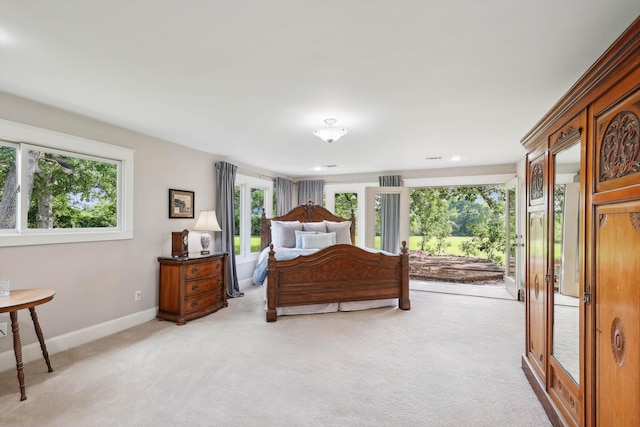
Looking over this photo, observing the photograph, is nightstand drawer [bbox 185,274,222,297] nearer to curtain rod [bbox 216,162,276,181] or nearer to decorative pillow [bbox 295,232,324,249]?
decorative pillow [bbox 295,232,324,249]

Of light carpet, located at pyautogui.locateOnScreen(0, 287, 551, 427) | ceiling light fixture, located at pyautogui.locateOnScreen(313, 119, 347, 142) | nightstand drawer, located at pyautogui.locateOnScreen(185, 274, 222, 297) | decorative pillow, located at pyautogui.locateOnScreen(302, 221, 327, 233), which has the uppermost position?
ceiling light fixture, located at pyautogui.locateOnScreen(313, 119, 347, 142)

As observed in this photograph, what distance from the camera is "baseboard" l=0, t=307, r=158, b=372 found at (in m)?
2.65

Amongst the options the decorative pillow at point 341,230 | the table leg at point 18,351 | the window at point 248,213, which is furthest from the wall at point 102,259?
the decorative pillow at point 341,230

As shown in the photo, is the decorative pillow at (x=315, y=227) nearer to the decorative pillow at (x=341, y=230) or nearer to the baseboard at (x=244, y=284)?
the decorative pillow at (x=341, y=230)

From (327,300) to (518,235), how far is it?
335 cm

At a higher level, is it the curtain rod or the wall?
the curtain rod

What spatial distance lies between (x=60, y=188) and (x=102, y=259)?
31.6 inches

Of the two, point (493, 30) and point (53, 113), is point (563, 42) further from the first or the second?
point (53, 113)

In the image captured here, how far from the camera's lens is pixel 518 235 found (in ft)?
17.1

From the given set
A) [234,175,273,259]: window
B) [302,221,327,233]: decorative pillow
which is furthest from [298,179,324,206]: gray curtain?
[302,221,327,233]: decorative pillow

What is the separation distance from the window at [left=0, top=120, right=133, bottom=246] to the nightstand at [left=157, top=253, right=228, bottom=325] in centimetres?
67

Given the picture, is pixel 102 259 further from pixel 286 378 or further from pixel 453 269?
pixel 453 269

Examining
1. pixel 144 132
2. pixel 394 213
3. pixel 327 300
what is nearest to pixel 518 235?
pixel 394 213

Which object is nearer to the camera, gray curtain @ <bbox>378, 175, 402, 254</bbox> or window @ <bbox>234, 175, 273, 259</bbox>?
window @ <bbox>234, 175, 273, 259</bbox>
